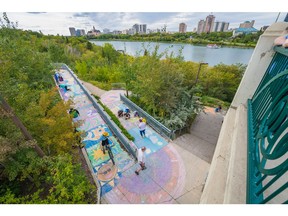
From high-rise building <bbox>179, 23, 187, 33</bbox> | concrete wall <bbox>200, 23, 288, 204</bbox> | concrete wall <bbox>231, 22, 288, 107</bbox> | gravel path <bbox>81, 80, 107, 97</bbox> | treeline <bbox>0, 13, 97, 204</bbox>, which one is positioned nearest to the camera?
concrete wall <bbox>200, 23, 288, 204</bbox>

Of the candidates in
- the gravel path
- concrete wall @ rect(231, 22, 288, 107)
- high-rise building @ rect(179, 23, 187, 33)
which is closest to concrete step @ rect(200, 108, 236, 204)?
concrete wall @ rect(231, 22, 288, 107)

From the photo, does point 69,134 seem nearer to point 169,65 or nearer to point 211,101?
point 169,65

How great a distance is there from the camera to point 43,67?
10.1m

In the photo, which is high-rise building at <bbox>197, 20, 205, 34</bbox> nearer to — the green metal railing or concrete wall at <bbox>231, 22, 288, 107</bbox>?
concrete wall at <bbox>231, 22, 288, 107</bbox>

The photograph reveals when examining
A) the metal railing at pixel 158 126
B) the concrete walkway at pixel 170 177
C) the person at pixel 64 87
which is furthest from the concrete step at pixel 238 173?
the person at pixel 64 87

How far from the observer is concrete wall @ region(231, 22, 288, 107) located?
3.41 metres

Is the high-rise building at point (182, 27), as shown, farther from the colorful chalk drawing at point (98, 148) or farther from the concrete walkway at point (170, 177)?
the concrete walkway at point (170, 177)

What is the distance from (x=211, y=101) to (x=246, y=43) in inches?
1217

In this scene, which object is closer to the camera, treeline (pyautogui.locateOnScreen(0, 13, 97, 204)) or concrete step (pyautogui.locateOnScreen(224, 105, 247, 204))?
concrete step (pyautogui.locateOnScreen(224, 105, 247, 204))

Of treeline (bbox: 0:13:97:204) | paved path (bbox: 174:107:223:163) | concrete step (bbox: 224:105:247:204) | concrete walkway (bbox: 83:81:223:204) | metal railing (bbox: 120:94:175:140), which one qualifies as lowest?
paved path (bbox: 174:107:223:163)

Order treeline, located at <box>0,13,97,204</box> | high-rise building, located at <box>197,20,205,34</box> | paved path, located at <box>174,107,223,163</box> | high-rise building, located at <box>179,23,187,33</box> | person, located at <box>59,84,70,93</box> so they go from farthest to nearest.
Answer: high-rise building, located at <box>197,20,205,34</box>, high-rise building, located at <box>179,23,187,33</box>, person, located at <box>59,84,70,93</box>, paved path, located at <box>174,107,223,163</box>, treeline, located at <box>0,13,97,204</box>

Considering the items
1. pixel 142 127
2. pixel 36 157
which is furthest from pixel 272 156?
pixel 142 127

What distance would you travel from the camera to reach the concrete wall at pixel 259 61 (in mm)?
3408

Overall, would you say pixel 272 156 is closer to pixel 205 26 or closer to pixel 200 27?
pixel 205 26
